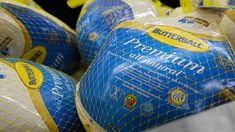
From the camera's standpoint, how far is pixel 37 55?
1650 millimetres

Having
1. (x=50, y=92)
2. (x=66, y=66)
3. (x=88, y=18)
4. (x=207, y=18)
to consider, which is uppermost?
(x=207, y=18)

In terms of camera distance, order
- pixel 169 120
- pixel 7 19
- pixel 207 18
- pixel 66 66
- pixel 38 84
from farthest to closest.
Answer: pixel 66 66 → pixel 7 19 → pixel 38 84 → pixel 207 18 → pixel 169 120

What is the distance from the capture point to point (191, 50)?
40.7 inches

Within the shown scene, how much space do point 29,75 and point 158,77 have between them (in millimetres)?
528

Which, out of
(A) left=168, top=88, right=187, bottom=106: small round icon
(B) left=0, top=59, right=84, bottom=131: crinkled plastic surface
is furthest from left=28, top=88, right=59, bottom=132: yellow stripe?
(A) left=168, top=88, right=187, bottom=106: small round icon

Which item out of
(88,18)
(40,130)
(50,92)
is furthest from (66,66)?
(40,130)

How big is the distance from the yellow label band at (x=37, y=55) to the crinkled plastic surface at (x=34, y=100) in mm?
211

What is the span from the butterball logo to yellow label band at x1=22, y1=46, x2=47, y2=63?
686mm

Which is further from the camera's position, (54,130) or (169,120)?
(54,130)

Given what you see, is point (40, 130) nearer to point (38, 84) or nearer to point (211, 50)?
point (38, 84)

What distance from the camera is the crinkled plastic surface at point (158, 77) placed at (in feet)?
3.22

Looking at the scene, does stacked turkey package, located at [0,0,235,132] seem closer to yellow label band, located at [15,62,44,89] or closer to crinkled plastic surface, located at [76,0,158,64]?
yellow label band, located at [15,62,44,89]

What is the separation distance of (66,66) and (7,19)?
357mm

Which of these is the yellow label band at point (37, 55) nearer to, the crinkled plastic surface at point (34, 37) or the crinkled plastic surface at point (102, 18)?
the crinkled plastic surface at point (34, 37)
